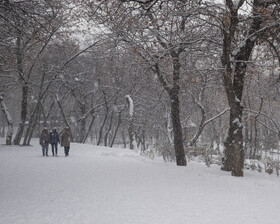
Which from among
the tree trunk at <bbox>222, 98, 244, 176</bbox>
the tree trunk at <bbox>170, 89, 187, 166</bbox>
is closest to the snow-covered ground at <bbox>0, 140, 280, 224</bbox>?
the tree trunk at <bbox>222, 98, 244, 176</bbox>

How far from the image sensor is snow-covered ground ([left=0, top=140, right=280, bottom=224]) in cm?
651

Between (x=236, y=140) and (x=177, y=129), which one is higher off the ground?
(x=177, y=129)

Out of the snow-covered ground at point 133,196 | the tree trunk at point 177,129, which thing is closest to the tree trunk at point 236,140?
the snow-covered ground at point 133,196

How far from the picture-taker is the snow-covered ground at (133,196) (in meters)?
6.51

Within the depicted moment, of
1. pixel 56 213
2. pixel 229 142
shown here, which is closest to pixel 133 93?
pixel 229 142

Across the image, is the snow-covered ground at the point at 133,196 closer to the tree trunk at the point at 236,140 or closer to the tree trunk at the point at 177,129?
the tree trunk at the point at 236,140

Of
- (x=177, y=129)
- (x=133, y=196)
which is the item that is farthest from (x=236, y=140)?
(x=133, y=196)

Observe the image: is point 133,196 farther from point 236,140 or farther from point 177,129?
point 177,129

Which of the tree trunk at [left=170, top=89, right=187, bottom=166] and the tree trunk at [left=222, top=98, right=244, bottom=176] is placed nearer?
the tree trunk at [left=222, top=98, right=244, bottom=176]

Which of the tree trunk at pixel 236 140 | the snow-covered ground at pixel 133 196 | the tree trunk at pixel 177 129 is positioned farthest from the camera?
the tree trunk at pixel 177 129

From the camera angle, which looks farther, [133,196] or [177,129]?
[177,129]

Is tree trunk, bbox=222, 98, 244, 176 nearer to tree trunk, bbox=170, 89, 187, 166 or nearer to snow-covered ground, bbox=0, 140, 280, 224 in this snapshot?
snow-covered ground, bbox=0, 140, 280, 224

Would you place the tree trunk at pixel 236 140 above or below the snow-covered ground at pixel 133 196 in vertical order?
above

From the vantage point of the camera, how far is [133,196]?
8.40 metres
